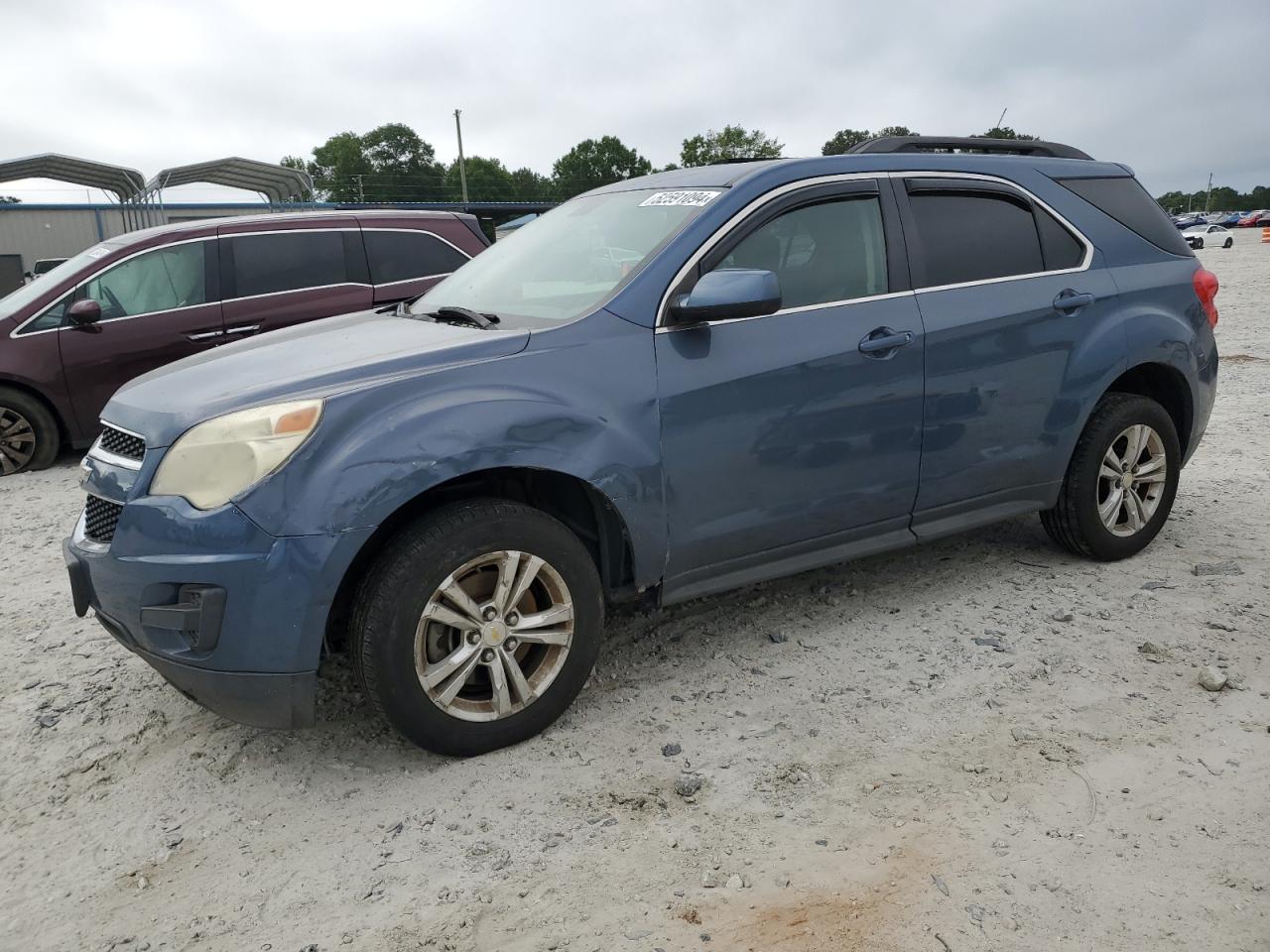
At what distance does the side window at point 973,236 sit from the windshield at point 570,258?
0.97m

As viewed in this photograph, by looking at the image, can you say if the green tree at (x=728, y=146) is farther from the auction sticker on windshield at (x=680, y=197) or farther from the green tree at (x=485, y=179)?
the auction sticker on windshield at (x=680, y=197)

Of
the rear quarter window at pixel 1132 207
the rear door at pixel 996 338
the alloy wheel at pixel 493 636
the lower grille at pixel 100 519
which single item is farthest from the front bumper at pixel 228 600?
the rear quarter window at pixel 1132 207

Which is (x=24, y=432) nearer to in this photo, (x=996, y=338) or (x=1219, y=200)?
(x=996, y=338)

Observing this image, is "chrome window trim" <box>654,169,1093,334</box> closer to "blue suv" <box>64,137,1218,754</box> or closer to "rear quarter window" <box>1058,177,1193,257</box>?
"blue suv" <box>64,137,1218,754</box>

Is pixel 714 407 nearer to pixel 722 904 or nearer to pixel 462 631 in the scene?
pixel 462 631

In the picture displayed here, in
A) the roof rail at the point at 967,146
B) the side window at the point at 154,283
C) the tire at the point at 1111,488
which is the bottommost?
the tire at the point at 1111,488

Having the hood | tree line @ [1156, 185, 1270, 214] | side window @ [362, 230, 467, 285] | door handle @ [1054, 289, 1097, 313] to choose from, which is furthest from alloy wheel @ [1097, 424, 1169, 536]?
tree line @ [1156, 185, 1270, 214]

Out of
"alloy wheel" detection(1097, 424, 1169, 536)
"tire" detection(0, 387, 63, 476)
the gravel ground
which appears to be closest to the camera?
the gravel ground

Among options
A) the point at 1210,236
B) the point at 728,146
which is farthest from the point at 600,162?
the point at 1210,236

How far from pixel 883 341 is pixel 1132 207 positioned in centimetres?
179

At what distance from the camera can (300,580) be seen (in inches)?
104

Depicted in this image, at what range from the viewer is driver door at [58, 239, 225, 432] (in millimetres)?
7258

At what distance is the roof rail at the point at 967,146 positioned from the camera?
13.4ft

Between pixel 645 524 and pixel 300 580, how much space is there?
1.08 metres
